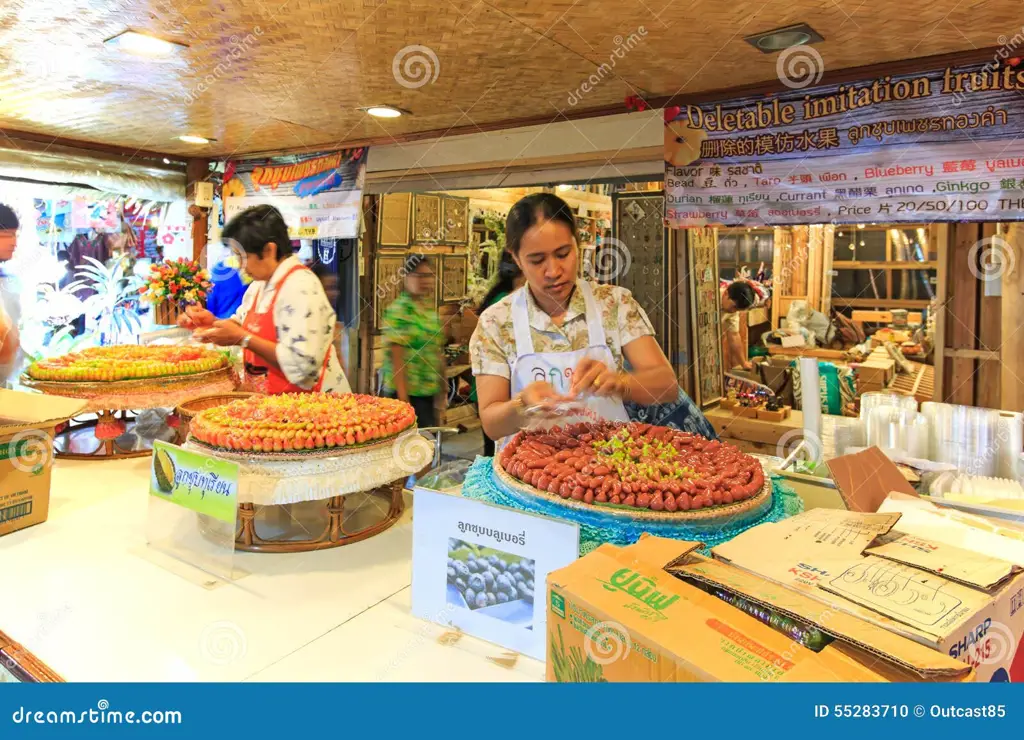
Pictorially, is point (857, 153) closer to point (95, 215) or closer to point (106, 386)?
point (106, 386)

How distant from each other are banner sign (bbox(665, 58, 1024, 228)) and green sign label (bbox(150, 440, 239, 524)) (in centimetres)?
281

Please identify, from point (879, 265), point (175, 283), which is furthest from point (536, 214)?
point (879, 265)

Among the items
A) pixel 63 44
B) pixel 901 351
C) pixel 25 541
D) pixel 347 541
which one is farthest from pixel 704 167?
pixel 25 541

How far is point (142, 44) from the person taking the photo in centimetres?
287

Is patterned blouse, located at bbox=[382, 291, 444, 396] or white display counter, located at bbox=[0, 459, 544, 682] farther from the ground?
patterned blouse, located at bbox=[382, 291, 444, 396]

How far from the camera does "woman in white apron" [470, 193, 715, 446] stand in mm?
2250

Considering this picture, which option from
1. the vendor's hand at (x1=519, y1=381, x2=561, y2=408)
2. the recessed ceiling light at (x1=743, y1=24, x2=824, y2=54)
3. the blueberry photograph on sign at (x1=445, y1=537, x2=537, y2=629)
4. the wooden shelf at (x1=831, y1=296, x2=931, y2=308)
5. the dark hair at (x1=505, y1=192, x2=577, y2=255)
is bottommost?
the blueberry photograph on sign at (x1=445, y1=537, x2=537, y2=629)

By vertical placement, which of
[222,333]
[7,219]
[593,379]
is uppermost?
[7,219]

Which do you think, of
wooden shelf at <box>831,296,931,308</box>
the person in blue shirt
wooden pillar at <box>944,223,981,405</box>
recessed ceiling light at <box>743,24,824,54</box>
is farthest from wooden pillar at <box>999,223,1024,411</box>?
the person in blue shirt

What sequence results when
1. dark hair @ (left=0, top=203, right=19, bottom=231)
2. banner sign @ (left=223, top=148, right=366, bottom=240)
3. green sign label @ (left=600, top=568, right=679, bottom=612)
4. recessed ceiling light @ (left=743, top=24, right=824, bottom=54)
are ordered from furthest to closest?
banner sign @ (left=223, top=148, right=366, bottom=240)
dark hair @ (left=0, top=203, right=19, bottom=231)
recessed ceiling light @ (left=743, top=24, right=824, bottom=54)
green sign label @ (left=600, top=568, right=679, bottom=612)

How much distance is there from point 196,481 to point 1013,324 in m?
3.51

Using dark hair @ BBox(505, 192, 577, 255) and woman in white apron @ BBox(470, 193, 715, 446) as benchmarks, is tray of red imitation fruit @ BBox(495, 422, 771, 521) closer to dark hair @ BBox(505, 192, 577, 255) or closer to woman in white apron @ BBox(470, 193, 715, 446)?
woman in white apron @ BBox(470, 193, 715, 446)
